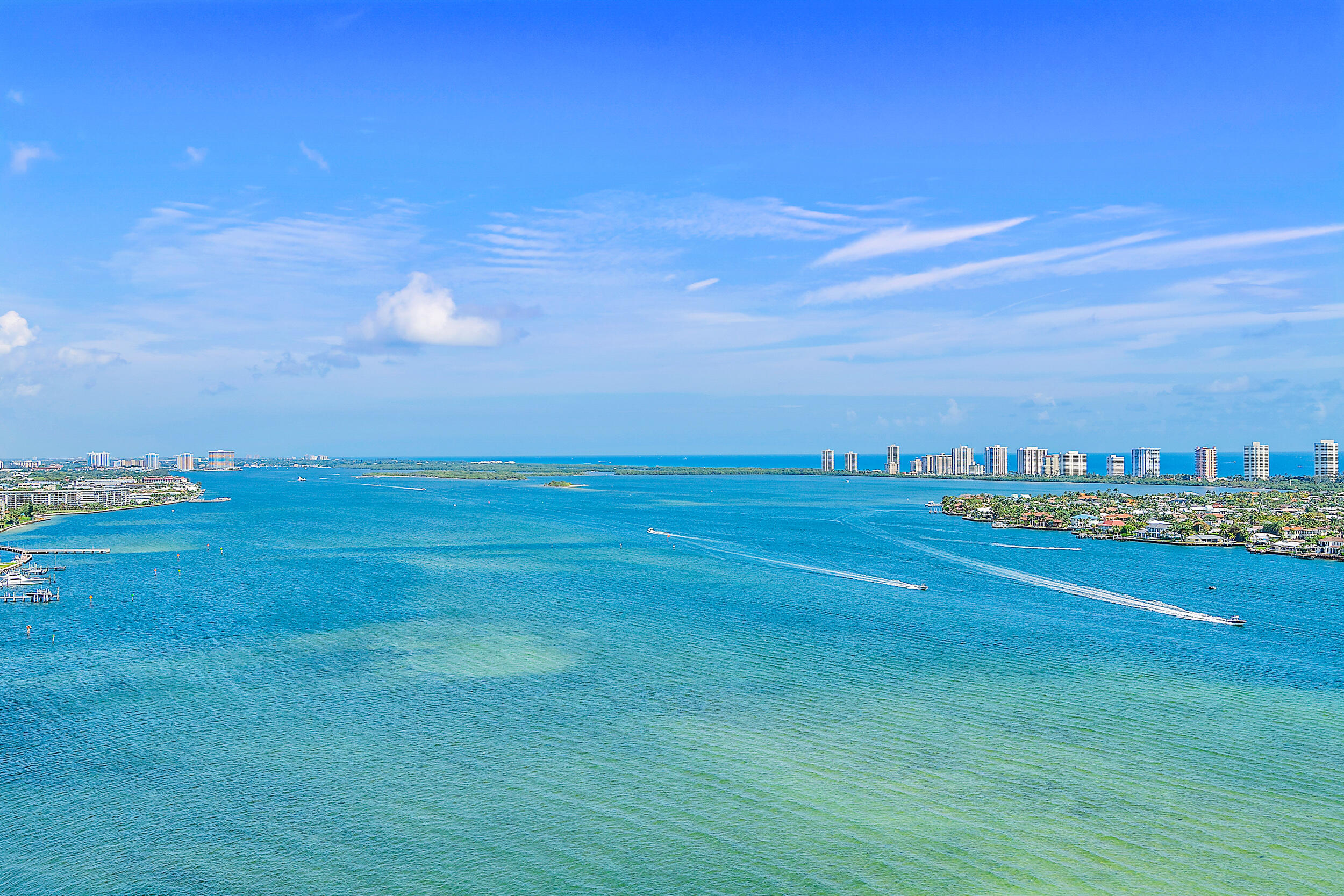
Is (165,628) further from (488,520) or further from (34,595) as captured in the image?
(488,520)

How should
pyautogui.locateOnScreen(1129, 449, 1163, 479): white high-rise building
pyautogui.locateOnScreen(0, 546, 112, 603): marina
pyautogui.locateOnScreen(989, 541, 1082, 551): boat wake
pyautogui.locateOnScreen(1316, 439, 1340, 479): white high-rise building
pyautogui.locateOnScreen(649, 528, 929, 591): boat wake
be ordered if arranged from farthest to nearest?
pyautogui.locateOnScreen(1129, 449, 1163, 479): white high-rise building < pyautogui.locateOnScreen(1316, 439, 1340, 479): white high-rise building < pyautogui.locateOnScreen(989, 541, 1082, 551): boat wake < pyautogui.locateOnScreen(649, 528, 929, 591): boat wake < pyautogui.locateOnScreen(0, 546, 112, 603): marina

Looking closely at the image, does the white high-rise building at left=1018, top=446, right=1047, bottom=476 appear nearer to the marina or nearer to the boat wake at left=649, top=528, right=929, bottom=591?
the boat wake at left=649, top=528, right=929, bottom=591

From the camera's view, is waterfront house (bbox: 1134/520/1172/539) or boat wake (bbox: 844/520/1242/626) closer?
boat wake (bbox: 844/520/1242/626)

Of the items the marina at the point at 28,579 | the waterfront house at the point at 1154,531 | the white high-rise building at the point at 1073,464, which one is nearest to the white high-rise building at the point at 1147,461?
A: the white high-rise building at the point at 1073,464

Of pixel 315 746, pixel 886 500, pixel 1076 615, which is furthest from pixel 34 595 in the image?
pixel 886 500

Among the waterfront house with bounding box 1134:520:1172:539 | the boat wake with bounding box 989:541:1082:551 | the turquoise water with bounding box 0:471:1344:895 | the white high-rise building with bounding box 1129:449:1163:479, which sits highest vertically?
the white high-rise building with bounding box 1129:449:1163:479

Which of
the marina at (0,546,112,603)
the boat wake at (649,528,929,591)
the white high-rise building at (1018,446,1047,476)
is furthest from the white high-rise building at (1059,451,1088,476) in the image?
the marina at (0,546,112,603)

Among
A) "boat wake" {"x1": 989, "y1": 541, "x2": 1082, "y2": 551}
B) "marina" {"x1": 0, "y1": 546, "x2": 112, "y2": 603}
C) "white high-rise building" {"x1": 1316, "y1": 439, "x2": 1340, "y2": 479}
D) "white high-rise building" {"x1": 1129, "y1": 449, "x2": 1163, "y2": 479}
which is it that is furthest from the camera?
"white high-rise building" {"x1": 1129, "y1": 449, "x2": 1163, "y2": 479}
